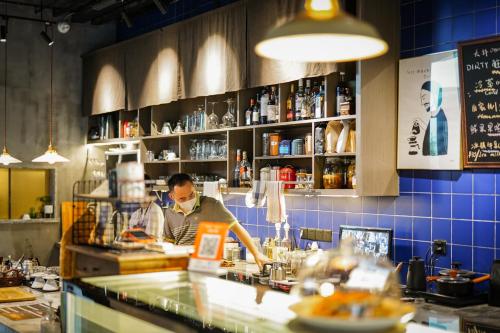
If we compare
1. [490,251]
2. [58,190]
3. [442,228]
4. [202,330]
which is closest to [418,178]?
[442,228]

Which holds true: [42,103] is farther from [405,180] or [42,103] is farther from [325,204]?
[405,180]

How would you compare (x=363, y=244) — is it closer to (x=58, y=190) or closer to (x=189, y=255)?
(x=189, y=255)

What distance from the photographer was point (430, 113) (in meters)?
4.79

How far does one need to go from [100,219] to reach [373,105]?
247 cm

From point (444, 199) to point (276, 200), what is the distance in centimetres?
143

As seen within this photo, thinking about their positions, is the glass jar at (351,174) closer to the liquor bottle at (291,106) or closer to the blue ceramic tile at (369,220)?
the blue ceramic tile at (369,220)

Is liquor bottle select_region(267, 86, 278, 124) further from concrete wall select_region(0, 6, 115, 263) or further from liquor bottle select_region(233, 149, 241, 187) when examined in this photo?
concrete wall select_region(0, 6, 115, 263)

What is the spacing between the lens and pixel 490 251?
441cm

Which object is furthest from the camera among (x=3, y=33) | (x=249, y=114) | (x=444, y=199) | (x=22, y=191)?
(x=22, y=191)

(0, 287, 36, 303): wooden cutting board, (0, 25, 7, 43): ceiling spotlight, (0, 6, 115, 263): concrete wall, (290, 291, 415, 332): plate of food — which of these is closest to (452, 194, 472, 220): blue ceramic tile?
(290, 291, 415, 332): plate of food

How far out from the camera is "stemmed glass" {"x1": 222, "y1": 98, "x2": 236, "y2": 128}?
624cm

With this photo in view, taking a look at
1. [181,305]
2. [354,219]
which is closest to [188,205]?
[354,219]

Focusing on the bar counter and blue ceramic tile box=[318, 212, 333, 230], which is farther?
blue ceramic tile box=[318, 212, 333, 230]

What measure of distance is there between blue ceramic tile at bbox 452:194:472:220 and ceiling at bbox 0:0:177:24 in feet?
13.2
